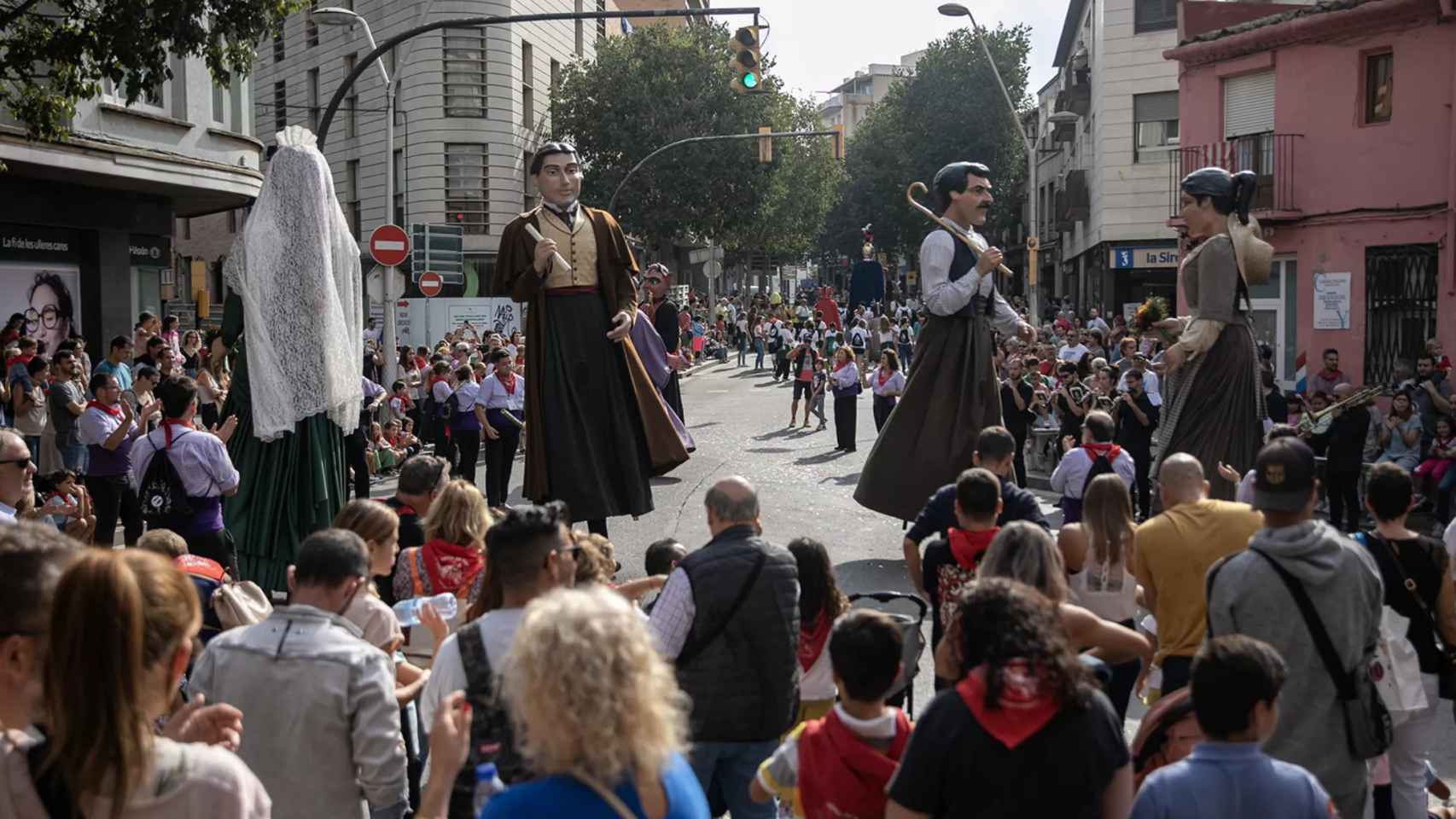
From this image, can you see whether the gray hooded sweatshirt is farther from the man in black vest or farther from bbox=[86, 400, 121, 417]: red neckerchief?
bbox=[86, 400, 121, 417]: red neckerchief

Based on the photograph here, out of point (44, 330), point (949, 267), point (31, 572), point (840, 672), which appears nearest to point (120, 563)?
point (31, 572)

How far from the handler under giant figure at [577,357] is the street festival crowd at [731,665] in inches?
66.0

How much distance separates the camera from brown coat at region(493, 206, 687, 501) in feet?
27.3

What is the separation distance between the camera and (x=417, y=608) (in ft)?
15.4

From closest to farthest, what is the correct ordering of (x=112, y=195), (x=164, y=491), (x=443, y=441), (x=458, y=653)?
(x=458, y=653), (x=164, y=491), (x=443, y=441), (x=112, y=195)

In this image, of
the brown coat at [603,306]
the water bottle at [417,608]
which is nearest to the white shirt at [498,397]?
the brown coat at [603,306]

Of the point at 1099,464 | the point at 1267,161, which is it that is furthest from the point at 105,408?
the point at 1267,161

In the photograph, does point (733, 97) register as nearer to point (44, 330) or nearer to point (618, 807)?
point (44, 330)

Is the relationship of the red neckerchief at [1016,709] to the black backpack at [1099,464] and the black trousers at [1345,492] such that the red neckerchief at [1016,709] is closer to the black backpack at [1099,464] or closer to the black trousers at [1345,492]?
the black backpack at [1099,464]

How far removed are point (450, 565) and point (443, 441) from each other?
12.2 meters

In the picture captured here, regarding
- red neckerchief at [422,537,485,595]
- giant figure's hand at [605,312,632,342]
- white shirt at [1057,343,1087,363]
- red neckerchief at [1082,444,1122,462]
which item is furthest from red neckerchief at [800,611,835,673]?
white shirt at [1057,343,1087,363]

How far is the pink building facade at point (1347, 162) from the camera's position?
803 inches

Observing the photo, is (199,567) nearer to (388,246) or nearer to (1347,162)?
(388,246)

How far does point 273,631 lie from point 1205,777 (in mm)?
2321
